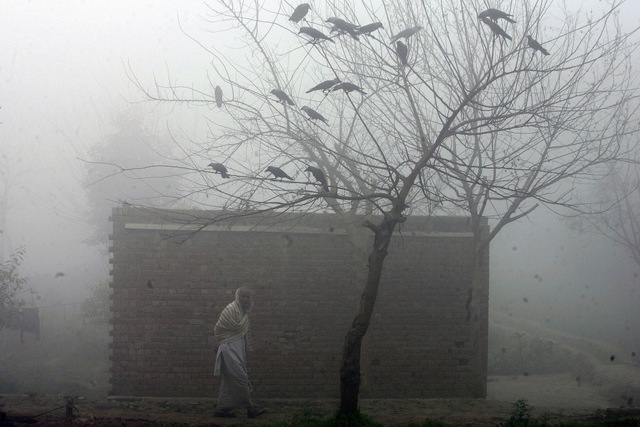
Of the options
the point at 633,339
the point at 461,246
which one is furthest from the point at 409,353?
the point at 633,339

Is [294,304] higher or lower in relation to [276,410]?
higher

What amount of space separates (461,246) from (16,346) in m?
12.7

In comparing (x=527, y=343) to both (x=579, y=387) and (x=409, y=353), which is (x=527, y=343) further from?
(x=409, y=353)

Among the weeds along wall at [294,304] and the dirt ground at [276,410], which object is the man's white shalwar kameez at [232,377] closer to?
Result: the dirt ground at [276,410]

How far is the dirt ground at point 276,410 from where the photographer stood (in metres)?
8.16

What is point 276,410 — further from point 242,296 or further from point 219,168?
point 219,168

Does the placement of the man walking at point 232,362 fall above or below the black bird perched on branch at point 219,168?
below

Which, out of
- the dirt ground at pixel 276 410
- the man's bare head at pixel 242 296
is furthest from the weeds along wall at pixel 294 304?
the man's bare head at pixel 242 296

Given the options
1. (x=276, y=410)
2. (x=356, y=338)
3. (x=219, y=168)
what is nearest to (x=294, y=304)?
(x=276, y=410)

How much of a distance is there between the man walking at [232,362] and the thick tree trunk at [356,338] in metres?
1.93

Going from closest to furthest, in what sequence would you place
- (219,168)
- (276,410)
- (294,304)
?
(219,168)
(276,410)
(294,304)

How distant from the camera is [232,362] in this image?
8.92 metres

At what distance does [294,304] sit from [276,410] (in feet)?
5.54

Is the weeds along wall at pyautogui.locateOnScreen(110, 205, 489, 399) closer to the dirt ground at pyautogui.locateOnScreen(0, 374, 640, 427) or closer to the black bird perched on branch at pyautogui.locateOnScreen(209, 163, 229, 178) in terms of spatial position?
the dirt ground at pyautogui.locateOnScreen(0, 374, 640, 427)
